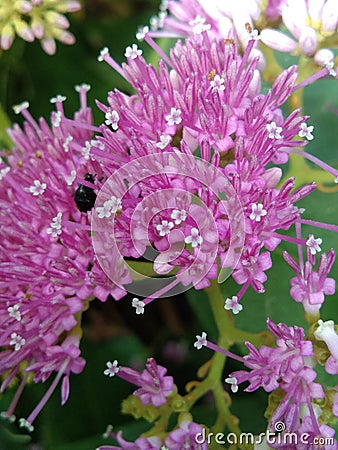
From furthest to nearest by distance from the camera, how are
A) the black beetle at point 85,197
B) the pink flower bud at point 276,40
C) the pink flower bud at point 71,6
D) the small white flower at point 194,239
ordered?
the pink flower bud at point 71,6, the pink flower bud at point 276,40, the black beetle at point 85,197, the small white flower at point 194,239

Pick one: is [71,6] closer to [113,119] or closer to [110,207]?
[113,119]

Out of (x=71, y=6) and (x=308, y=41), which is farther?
(x=71, y=6)

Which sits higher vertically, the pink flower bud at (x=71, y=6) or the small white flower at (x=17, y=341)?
the pink flower bud at (x=71, y=6)

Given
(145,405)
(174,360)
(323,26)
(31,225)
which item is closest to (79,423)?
(174,360)

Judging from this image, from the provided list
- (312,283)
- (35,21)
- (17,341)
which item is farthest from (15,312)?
(35,21)

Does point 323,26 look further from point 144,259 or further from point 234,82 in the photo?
point 144,259

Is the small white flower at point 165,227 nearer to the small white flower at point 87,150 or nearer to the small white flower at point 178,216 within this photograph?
the small white flower at point 178,216

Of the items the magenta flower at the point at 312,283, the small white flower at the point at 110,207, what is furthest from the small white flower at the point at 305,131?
the small white flower at the point at 110,207
